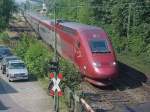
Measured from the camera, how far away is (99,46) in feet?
99.8

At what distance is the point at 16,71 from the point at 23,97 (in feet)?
20.4

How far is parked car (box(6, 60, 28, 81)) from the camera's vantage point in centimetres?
3441

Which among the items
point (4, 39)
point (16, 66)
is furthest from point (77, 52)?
point (4, 39)

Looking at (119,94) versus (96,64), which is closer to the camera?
(119,94)

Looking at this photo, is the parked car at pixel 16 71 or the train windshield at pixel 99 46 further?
the parked car at pixel 16 71

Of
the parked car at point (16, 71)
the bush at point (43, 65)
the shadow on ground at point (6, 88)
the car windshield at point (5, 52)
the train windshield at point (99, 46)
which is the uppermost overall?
the train windshield at point (99, 46)

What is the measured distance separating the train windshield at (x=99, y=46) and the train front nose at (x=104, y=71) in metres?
1.21

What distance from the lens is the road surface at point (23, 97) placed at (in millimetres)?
25875

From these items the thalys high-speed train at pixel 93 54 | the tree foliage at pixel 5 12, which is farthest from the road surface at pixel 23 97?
the tree foliage at pixel 5 12

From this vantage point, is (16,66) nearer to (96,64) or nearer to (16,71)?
(16,71)

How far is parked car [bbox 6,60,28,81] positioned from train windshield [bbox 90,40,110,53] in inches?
265

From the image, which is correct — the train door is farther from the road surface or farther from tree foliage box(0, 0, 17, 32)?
tree foliage box(0, 0, 17, 32)

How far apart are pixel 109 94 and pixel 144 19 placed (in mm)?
24524

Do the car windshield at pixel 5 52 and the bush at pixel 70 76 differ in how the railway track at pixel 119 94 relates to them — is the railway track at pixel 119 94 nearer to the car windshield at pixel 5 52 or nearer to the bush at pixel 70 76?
the bush at pixel 70 76
